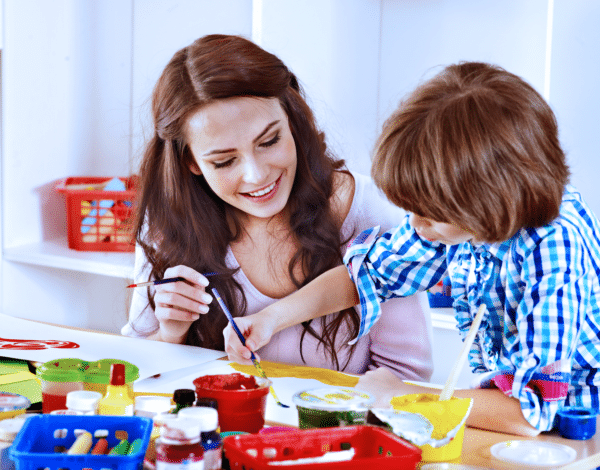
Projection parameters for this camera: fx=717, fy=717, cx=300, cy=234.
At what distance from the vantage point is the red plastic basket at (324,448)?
0.67 m

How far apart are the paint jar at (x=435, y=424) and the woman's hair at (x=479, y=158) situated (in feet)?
0.70

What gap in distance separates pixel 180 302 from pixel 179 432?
65 cm

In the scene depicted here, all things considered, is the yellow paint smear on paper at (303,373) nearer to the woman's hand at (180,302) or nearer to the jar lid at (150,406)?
the woman's hand at (180,302)

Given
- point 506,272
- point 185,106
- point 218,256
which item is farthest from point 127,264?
point 506,272

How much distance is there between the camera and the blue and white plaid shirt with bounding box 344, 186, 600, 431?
0.88 m

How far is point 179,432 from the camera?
0.65 m

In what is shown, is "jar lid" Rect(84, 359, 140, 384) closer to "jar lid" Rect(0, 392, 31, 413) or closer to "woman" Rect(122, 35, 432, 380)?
"jar lid" Rect(0, 392, 31, 413)

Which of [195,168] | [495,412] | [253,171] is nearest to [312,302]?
[253,171]

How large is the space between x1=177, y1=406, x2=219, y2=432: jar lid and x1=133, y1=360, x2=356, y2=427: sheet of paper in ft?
0.74

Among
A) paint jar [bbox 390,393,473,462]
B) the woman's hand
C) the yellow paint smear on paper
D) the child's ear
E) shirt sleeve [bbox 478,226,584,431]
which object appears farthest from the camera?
the child's ear

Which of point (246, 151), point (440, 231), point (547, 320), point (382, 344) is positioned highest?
point (246, 151)

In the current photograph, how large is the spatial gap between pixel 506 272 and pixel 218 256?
64 centimetres

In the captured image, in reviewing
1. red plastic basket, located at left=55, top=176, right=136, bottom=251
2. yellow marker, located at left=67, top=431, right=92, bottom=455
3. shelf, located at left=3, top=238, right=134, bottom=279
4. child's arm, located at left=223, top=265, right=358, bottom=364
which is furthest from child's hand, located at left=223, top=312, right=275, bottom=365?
red plastic basket, located at left=55, top=176, right=136, bottom=251

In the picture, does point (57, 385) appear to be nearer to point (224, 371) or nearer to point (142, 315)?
point (224, 371)
